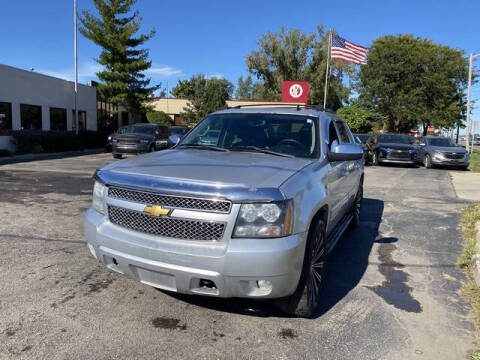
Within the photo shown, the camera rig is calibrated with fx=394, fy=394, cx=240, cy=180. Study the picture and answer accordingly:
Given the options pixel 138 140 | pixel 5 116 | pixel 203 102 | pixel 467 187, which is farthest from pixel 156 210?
pixel 203 102

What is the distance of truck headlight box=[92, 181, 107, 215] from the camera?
321 centimetres

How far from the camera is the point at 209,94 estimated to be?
34.4m

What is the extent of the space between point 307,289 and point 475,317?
5.22 ft

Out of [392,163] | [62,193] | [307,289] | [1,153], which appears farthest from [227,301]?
[392,163]

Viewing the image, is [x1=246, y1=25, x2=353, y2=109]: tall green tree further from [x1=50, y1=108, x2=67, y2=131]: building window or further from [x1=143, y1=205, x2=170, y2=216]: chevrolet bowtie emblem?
[x1=143, y1=205, x2=170, y2=216]: chevrolet bowtie emblem

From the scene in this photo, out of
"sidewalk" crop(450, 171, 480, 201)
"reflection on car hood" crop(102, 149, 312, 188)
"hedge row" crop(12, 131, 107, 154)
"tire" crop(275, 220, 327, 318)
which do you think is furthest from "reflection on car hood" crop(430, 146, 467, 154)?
"hedge row" crop(12, 131, 107, 154)

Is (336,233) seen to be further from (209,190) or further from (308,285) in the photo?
(209,190)

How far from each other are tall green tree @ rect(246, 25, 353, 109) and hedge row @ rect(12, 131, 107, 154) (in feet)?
97.5

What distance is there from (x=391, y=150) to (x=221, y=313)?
16.8m

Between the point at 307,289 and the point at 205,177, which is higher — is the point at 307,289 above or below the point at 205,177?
below

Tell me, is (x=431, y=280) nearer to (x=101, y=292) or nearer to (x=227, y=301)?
(x=227, y=301)

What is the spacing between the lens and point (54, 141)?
1955 cm

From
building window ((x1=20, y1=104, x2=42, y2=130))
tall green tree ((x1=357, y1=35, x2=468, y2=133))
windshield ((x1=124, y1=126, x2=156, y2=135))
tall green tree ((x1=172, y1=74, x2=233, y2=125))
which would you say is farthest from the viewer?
tall green tree ((x1=357, y1=35, x2=468, y2=133))

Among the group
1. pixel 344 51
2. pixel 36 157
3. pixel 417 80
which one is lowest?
pixel 36 157
